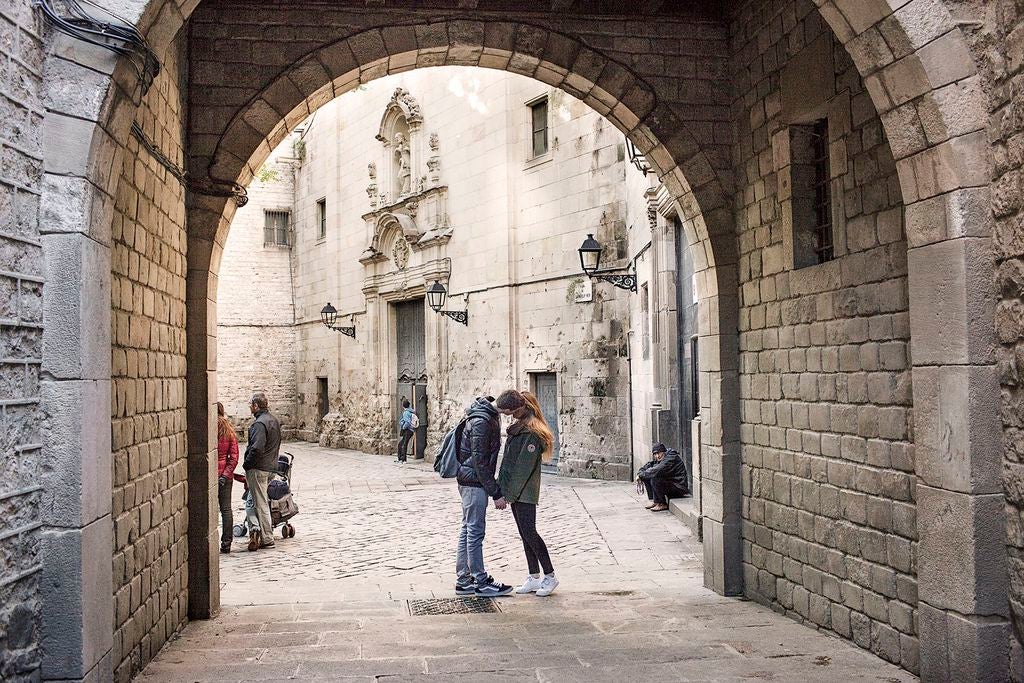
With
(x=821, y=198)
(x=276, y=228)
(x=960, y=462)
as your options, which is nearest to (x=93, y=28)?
(x=960, y=462)

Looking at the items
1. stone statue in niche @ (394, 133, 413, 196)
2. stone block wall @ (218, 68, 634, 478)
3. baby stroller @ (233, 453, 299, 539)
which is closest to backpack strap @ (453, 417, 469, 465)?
baby stroller @ (233, 453, 299, 539)

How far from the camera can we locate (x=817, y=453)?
5.65m

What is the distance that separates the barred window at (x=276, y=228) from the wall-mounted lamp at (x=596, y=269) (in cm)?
1480

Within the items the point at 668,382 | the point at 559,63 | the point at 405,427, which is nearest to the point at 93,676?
the point at 559,63

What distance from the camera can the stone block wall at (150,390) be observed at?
4.66 meters

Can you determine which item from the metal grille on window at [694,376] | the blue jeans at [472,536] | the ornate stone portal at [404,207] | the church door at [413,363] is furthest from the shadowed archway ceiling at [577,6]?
the church door at [413,363]

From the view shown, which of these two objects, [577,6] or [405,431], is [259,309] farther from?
[577,6]

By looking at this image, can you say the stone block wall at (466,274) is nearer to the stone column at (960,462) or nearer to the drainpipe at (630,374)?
the drainpipe at (630,374)

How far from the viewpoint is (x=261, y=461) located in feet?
29.5

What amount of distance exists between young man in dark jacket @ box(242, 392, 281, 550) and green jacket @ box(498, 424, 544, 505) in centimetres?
288

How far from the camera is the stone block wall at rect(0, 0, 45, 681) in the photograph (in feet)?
11.0

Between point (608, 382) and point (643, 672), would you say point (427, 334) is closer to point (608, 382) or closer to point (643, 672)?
point (608, 382)

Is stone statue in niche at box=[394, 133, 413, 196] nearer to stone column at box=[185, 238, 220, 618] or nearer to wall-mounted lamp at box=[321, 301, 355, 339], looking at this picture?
wall-mounted lamp at box=[321, 301, 355, 339]

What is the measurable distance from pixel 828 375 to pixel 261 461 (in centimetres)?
553
